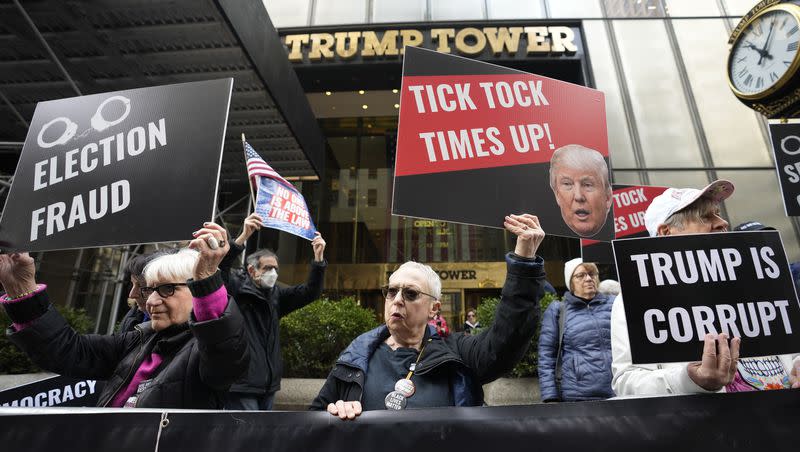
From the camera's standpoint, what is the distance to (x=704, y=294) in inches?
57.8

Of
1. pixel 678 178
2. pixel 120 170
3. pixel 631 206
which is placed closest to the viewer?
pixel 120 170

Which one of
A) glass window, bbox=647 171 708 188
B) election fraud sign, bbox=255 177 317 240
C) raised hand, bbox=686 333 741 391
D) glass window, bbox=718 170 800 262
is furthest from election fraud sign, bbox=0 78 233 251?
glass window, bbox=718 170 800 262

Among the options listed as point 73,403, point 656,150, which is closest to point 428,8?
point 656,150

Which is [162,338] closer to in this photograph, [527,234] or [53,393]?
[53,393]

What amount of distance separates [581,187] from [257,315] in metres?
2.56

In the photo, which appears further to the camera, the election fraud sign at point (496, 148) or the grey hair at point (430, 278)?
the election fraud sign at point (496, 148)

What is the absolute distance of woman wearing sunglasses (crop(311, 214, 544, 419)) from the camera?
1.74 metres

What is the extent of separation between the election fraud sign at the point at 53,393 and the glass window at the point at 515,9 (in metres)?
12.1

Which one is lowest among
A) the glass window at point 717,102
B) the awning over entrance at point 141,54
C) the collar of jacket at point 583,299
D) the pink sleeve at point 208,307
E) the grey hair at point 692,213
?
the pink sleeve at point 208,307

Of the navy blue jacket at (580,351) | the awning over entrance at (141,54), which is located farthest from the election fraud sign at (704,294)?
the awning over entrance at (141,54)

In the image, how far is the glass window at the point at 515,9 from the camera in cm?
1160

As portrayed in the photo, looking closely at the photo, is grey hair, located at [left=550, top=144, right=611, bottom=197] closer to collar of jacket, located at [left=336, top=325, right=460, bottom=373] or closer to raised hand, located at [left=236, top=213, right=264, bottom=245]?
collar of jacket, located at [left=336, top=325, right=460, bottom=373]

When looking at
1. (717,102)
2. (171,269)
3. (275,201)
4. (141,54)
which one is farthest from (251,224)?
(717,102)

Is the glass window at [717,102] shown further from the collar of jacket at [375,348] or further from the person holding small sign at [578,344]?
the collar of jacket at [375,348]
